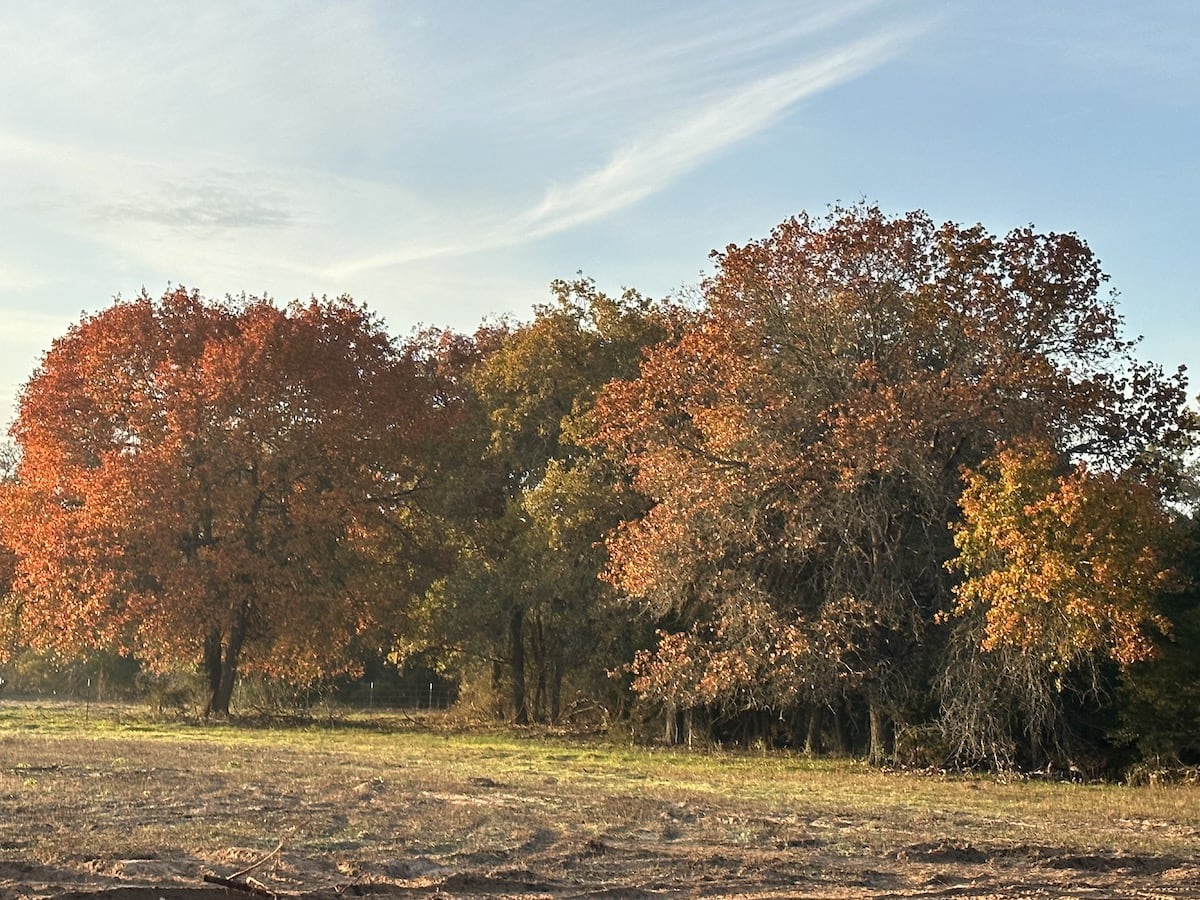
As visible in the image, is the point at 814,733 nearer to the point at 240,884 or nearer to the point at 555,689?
the point at 555,689

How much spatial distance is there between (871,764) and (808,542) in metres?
4.28

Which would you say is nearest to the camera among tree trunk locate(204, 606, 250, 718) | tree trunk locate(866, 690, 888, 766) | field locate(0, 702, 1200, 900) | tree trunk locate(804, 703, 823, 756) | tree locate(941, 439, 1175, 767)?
field locate(0, 702, 1200, 900)

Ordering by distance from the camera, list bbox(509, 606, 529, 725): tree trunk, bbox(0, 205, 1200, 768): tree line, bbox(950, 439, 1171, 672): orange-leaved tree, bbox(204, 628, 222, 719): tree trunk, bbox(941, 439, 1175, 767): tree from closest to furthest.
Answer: bbox(950, 439, 1171, 672): orange-leaved tree → bbox(941, 439, 1175, 767): tree → bbox(0, 205, 1200, 768): tree line → bbox(204, 628, 222, 719): tree trunk → bbox(509, 606, 529, 725): tree trunk

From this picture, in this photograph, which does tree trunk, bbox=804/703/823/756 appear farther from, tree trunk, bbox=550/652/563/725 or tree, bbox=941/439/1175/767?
tree trunk, bbox=550/652/563/725

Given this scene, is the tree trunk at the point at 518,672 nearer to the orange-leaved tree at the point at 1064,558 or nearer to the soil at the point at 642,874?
the orange-leaved tree at the point at 1064,558

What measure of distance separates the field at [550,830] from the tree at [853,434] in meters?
2.90

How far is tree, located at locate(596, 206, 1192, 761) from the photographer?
23375 millimetres

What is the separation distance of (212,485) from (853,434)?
57.5 feet

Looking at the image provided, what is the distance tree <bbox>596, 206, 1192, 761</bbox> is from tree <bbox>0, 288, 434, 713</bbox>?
1097cm

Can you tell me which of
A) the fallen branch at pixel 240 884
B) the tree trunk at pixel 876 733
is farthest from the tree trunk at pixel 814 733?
the fallen branch at pixel 240 884

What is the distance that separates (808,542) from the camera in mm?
24047

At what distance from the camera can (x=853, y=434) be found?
23.3 metres

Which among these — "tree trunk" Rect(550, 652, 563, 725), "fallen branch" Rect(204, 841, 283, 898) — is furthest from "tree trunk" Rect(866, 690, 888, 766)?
"fallen branch" Rect(204, 841, 283, 898)

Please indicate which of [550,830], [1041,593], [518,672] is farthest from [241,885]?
[518,672]
